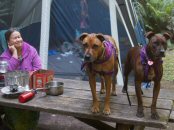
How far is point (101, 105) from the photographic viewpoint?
3.05 meters

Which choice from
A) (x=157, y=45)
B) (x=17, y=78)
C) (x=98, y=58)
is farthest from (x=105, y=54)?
(x=17, y=78)

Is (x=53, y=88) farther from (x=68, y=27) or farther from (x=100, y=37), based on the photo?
(x=68, y=27)

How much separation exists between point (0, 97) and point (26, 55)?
73 centimetres

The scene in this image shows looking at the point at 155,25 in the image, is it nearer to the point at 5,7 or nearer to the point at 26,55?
the point at 5,7

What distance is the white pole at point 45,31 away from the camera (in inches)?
205

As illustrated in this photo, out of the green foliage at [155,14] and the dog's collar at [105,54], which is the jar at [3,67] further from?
the green foliage at [155,14]

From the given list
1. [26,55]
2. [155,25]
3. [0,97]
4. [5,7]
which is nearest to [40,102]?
[0,97]

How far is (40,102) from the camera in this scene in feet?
10.5

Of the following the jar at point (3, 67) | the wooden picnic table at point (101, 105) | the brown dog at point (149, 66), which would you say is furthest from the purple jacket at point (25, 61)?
the brown dog at point (149, 66)

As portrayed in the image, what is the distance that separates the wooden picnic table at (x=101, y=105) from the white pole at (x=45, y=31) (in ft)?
5.31

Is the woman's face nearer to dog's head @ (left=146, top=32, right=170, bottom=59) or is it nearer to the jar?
the jar

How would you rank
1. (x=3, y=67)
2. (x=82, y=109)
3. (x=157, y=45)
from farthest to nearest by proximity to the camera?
(x=3, y=67)
(x=82, y=109)
(x=157, y=45)

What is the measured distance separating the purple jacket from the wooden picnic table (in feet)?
1.69

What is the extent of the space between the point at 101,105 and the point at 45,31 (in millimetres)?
2510
